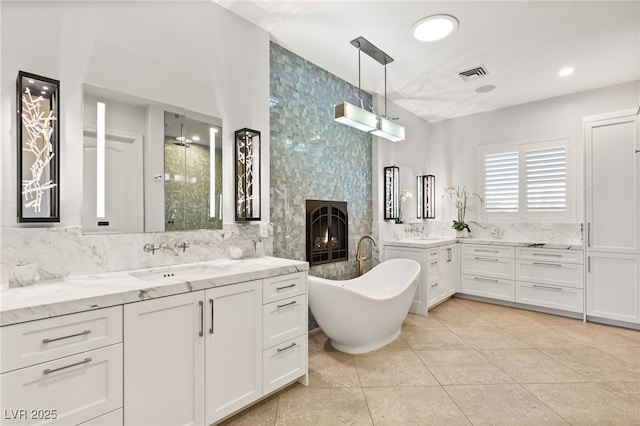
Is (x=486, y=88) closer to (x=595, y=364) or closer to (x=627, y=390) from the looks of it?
(x=595, y=364)

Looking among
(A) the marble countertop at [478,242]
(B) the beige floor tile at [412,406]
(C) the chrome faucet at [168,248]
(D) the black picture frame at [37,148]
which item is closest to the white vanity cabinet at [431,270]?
(A) the marble countertop at [478,242]

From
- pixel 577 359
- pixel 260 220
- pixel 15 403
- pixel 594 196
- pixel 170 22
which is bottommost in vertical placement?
pixel 577 359

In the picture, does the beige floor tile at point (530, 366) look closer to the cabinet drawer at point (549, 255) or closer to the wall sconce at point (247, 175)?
the cabinet drawer at point (549, 255)

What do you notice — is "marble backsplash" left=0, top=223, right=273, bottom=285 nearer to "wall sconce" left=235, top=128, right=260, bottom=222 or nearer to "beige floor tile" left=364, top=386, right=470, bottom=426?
"wall sconce" left=235, top=128, right=260, bottom=222

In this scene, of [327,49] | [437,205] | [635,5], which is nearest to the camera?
[635,5]

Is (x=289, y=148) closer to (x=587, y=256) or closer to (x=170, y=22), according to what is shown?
(x=170, y=22)

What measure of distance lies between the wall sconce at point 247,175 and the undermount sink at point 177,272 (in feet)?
1.79

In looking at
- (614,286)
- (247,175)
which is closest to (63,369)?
(247,175)

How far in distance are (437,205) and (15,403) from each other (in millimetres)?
5404

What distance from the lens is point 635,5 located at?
2.45 meters

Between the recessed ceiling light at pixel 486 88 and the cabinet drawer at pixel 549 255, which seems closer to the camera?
the cabinet drawer at pixel 549 255

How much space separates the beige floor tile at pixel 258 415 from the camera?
73.8 inches

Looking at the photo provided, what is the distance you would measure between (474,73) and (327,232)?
257 centimetres

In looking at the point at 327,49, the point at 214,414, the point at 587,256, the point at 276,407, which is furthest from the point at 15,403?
the point at 587,256
